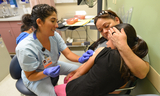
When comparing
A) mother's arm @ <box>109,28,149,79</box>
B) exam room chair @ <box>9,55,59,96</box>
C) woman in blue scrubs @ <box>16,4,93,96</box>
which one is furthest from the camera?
exam room chair @ <box>9,55,59,96</box>

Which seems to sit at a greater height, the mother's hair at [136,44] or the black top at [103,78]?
the mother's hair at [136,44]

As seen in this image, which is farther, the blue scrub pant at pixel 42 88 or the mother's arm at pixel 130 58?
the blue scrub pant at pixel 42 88

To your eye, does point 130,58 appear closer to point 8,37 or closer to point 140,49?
point 140,49

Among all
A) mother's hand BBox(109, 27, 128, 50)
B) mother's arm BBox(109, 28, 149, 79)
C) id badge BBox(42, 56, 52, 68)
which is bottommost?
id badge BBox(42, 56, 52, 68)

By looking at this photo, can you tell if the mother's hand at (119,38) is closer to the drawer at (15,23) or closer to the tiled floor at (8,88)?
the tiled floor at (8,88)

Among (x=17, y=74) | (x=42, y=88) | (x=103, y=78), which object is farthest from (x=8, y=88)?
(x=103, y=78)

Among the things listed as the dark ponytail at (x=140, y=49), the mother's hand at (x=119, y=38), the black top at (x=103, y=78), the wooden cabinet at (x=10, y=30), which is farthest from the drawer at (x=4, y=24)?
the dark ponytail at (x=140, y=49)

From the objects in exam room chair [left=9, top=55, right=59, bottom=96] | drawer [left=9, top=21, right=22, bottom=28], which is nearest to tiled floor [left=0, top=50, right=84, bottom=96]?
exam room chair [left=9, top=55, right=59, bottom=96]

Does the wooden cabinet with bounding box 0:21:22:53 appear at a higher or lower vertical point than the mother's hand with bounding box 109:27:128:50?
lower

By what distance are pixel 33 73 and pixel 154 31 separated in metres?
1.20

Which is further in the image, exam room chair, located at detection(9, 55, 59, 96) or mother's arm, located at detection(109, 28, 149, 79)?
exam room chair, located at detection(9, 55, 59, 96)

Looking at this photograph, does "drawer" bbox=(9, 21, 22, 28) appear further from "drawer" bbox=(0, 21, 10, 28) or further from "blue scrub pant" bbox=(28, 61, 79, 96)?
"blue scrub pant" bbox=(28, 61, 79, 96)

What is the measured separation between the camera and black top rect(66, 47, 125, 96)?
77 cm

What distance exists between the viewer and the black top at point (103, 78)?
2.52ft
